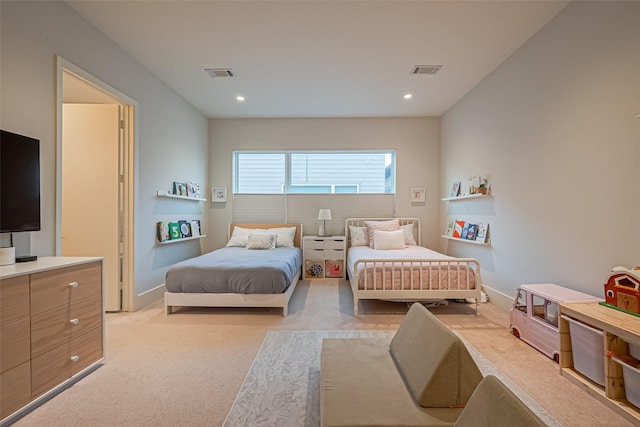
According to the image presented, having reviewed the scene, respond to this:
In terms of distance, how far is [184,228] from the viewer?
13.6 ft

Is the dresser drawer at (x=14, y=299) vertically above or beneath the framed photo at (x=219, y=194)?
beneath

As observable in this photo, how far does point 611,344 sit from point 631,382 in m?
0.20

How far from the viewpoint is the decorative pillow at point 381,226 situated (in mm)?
4645

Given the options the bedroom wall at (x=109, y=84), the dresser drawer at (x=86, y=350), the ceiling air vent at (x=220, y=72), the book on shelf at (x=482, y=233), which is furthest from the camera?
the book on shelf at (x=482, y=233)

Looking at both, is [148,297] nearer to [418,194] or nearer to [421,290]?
[421,290]

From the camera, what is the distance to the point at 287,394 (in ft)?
5.85

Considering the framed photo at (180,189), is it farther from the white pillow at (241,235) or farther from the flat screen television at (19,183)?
the flat screen television at (19,183)

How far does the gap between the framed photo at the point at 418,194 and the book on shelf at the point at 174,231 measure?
3.78 m

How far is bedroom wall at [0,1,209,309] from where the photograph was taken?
198 cm

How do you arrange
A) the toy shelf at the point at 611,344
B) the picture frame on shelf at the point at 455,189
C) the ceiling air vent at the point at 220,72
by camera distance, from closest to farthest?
the toy shelf at the point at 611,344, the ceiling air vent at the point at 220,72, the picture frame on shelf at the point at 455,189

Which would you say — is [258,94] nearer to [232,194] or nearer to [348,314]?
[232,194]

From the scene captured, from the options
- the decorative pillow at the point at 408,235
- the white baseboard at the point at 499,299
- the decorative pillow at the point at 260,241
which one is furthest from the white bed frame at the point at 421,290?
the decorative pillow at the point at 260,241

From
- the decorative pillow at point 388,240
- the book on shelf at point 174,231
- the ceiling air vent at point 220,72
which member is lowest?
the decorative pillow at point 388,240

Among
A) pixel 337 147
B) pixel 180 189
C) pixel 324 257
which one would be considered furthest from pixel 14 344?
pixel 337 147
